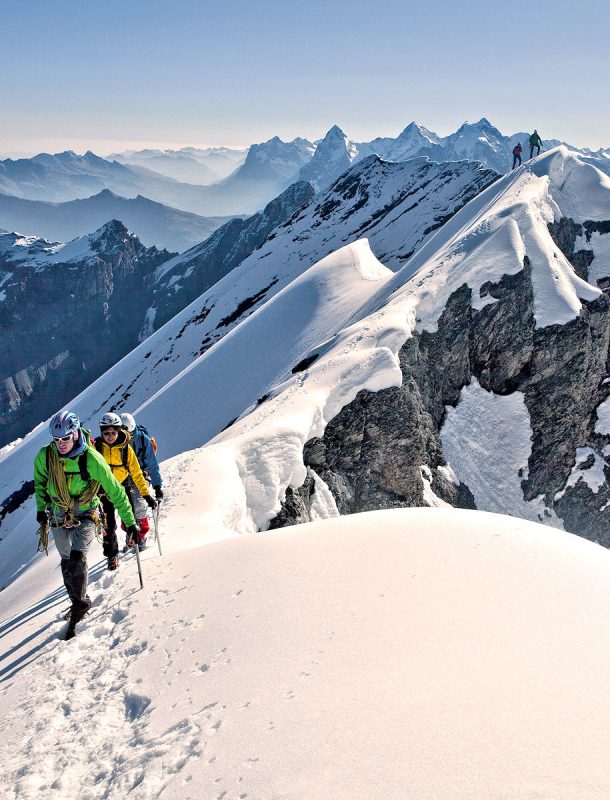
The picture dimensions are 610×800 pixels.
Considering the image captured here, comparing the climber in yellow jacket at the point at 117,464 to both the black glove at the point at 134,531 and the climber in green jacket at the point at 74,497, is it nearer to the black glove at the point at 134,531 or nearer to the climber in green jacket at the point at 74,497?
the black glove at the point at 134,531

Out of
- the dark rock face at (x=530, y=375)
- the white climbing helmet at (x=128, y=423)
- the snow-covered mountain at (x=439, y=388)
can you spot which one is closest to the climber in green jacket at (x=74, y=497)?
the white climbing helmet at (x=128, y=423)

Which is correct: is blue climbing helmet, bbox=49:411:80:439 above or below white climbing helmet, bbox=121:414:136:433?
above

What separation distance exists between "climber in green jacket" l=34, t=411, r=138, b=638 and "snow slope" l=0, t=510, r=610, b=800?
78 cm

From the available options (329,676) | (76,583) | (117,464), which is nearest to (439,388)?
(117,464)

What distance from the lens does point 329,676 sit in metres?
5.61

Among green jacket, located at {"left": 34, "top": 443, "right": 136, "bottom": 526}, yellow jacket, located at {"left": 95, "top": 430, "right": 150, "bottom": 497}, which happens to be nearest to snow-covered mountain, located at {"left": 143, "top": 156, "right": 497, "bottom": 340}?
yellow jacket, located at {"left": 95, "top": 430, "right": 150, "bottom": 497}

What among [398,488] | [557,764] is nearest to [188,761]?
[557,764]

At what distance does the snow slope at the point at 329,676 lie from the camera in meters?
4.27

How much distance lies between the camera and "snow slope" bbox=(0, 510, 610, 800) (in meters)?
4.27

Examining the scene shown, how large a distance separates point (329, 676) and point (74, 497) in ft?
15.7

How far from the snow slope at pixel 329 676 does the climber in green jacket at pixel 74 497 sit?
778 millimetres

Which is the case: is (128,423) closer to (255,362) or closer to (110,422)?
(110,422)

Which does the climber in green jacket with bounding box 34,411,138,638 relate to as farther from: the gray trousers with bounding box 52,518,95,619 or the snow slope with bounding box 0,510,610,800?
the snow slope with bounding box 0,510,610,800

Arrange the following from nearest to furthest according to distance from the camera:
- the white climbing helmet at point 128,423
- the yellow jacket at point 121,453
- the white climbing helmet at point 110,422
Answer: the white climbing helmet at point 110,422, the yellow jacket at point 121,453, the white climbing helmet at point 128,423
